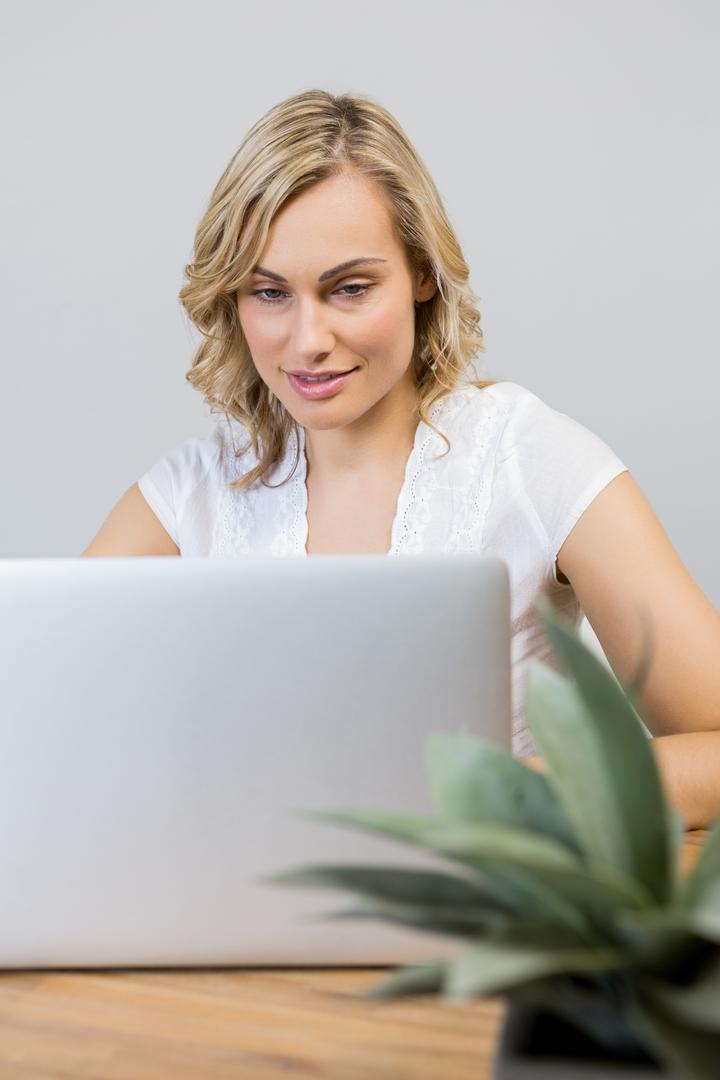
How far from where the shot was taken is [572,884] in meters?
0.59

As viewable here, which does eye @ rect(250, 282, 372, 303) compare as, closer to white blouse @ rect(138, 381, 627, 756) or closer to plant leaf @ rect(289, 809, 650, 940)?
white blouse @ rect(138, 381, 627, 756)

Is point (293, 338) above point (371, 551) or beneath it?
above

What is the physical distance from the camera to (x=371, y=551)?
6.68ft

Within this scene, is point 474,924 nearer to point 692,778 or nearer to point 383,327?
point 692,778

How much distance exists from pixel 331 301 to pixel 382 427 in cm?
28

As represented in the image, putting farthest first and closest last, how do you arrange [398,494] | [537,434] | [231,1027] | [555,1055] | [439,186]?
[439,186] < [398,494] < [537,434] < [231,1027] < [555,1055]

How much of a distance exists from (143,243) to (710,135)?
1.56m

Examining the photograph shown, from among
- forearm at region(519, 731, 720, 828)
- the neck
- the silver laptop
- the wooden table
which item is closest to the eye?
the neck

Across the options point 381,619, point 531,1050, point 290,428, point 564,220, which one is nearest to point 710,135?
point 564,220

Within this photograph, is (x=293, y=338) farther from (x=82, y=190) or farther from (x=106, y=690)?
(x=82, y=190)

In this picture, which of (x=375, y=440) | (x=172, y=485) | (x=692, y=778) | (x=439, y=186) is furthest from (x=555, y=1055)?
(x=439, y=186)

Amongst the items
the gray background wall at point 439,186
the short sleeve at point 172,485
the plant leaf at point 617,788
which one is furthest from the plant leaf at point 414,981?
the gray background wall at point 439,186

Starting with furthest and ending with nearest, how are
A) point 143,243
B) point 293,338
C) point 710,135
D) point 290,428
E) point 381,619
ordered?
point 143,243 < point 710,135 < point 290,428 < point 293,338 < point 381,619

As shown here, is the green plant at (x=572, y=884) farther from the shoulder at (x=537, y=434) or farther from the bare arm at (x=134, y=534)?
the bare arm at (x=134, y=534)
